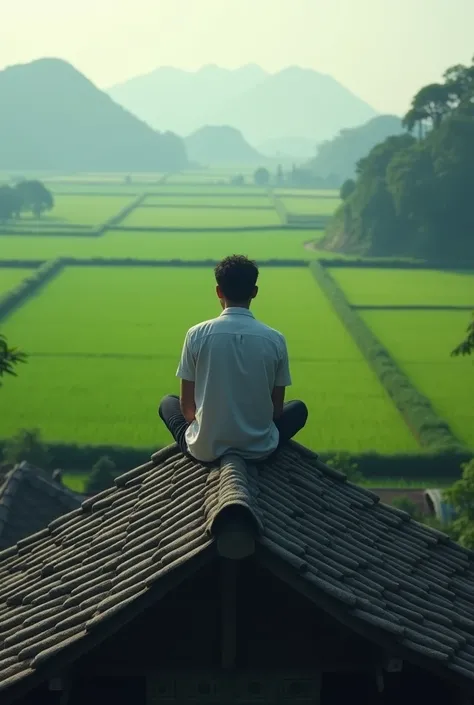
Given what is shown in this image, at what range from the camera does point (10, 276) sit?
163 ft

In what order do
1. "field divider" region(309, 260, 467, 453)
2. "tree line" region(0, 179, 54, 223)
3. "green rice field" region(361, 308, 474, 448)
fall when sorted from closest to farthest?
"field divider" region(309, 260, 467, 453), "green rice field" region(361, 308, 474, 448), "tree line" region(0, 179, 54, 223)

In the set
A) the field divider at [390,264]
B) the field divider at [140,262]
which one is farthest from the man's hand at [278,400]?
the field divider at [390,264]

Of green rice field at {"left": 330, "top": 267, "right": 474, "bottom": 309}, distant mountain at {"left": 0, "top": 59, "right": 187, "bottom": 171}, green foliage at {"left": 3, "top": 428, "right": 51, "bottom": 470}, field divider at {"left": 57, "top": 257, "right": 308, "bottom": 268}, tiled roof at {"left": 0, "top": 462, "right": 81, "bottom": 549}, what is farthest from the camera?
distant mountain at {"left": 0, "top": 59, "right": 187, "bottom": 171}

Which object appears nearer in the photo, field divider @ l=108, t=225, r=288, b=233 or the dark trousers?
the dark trousers

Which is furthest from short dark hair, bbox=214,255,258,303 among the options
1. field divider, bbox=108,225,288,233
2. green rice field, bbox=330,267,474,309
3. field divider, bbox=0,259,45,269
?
field divider, bbox=108,225,288,233

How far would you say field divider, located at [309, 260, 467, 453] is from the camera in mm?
24859

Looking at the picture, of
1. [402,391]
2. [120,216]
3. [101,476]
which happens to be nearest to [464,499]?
[101,476]

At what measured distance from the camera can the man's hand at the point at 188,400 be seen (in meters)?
4.37

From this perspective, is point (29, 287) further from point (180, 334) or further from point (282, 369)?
Result: point (282, 369)

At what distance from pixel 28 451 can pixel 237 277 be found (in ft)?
57.5

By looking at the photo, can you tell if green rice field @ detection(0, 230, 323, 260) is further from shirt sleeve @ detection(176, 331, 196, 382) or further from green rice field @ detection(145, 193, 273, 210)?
shirt sleeve @ detection(176, 331, 196, 382)

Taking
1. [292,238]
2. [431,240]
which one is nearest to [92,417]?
[431,240]

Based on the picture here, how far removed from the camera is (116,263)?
5494 cm

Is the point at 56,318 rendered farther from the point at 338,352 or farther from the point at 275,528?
the point at 275,528
